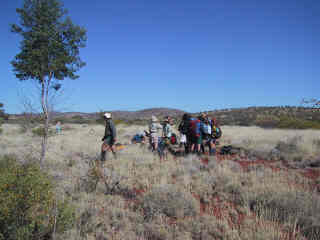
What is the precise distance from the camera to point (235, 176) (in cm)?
546

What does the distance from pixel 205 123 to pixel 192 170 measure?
9.88 ft

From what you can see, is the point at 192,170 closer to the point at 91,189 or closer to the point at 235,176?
the point at 235,176

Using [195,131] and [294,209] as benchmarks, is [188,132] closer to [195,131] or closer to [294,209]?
[195,131]

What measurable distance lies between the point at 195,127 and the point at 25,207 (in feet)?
20.8

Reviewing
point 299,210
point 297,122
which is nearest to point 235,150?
point 299,210

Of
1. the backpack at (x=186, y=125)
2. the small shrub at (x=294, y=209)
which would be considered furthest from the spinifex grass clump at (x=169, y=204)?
the backpack at (x=186, y=125)

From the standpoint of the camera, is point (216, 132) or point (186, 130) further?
point (216, 132)

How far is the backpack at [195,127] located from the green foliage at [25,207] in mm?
5868

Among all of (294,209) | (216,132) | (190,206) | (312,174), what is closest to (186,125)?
(216,132)

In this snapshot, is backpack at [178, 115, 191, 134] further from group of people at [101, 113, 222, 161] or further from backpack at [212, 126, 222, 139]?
backpack at [212, 126, 222, 139]

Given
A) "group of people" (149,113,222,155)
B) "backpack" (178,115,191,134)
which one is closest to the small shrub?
"group of people" (149,113,222,155)

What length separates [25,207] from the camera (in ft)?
8.52

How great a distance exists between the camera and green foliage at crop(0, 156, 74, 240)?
8.04 feet

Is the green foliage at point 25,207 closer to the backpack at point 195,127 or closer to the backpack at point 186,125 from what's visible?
the backpack at point 195,127
